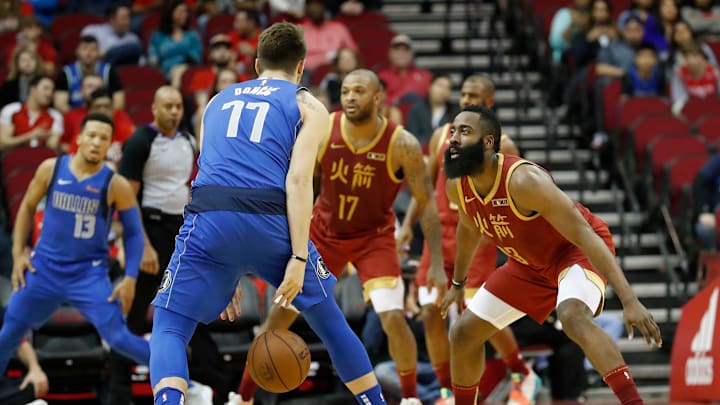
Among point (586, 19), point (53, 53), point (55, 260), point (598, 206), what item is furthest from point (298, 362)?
point (586, 19)

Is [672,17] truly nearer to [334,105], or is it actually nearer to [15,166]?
[334,105]

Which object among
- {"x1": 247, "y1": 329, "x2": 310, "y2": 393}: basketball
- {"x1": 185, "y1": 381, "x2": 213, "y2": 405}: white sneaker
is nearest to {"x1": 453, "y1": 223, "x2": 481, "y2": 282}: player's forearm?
{"x1": 247, "y1": 329, "x2": 310, "y2": 393}: basketball

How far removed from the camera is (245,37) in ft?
41.8

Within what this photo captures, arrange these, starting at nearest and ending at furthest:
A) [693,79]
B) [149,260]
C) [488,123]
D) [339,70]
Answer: [488,123] < [149,260] < [339,70] < [693,79]

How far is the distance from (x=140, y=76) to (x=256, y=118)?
274 inches

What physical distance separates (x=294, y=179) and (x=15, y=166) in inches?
220

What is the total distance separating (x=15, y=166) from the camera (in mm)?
10258

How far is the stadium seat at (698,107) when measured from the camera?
40.4 ft

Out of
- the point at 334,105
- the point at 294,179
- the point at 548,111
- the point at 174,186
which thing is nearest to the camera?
the point at 294,179

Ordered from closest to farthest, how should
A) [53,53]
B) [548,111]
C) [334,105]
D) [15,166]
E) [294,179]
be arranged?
1. [294,179]
2. [15,166]
3. [334,105]
4. [53,53]
5. [548,111]

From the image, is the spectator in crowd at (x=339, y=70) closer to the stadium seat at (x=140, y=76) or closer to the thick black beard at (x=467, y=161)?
the stadium seat at (x=140, y=76)

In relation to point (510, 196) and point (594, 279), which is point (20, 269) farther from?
point (594, 279)

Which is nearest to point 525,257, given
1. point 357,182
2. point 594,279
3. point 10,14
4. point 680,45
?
point 594,279

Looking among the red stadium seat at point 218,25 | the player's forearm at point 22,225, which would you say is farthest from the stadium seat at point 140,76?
the player's forearm at point 22,225
